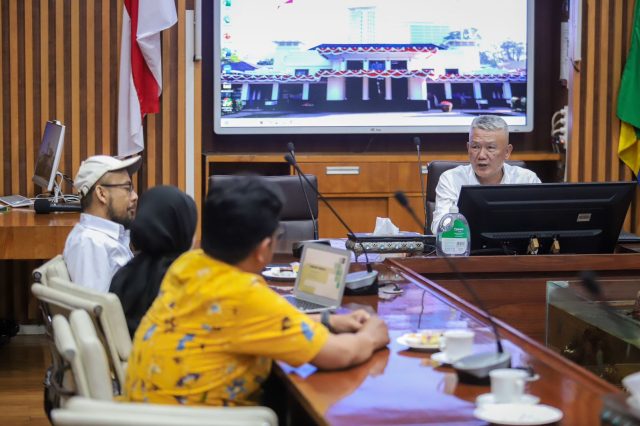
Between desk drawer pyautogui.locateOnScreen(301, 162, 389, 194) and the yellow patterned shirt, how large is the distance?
405cm

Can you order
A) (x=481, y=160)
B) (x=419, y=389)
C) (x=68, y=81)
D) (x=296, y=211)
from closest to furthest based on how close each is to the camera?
(x=419, y=389), (x=481, y=160), (x=296, y=211), (x=68, y=81)

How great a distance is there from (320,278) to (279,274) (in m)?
0.60

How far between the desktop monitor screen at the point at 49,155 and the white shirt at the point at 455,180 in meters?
2.19

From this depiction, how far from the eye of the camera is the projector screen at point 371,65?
6.63 m

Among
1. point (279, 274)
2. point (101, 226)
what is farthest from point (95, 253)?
point (279, 274)

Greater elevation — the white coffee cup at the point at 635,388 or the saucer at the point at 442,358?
the white coffee cup at the point at 635,388

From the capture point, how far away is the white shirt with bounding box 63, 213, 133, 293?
3.56m

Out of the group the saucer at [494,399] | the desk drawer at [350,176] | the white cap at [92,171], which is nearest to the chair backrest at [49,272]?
the white cap at [92,171]

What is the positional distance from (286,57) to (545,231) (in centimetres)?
307

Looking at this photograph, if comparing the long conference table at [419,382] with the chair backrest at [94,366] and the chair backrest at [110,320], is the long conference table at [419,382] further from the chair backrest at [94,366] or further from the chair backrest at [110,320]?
the chair backrest at [110,320]

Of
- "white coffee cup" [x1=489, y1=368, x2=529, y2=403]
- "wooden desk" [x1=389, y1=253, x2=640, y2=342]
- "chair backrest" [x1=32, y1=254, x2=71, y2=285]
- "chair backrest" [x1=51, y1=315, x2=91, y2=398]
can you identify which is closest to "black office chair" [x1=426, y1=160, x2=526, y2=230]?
"wooden desk" [x1=389, y1=253, x2=640, y2=342]

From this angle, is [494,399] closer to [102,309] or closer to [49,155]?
[102,309]

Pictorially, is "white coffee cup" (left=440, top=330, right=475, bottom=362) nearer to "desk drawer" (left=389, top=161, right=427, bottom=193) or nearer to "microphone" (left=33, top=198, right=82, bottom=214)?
"microphone" (left=33, top=198, right=82, bottom=214)

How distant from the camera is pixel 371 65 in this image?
22.2 ft
